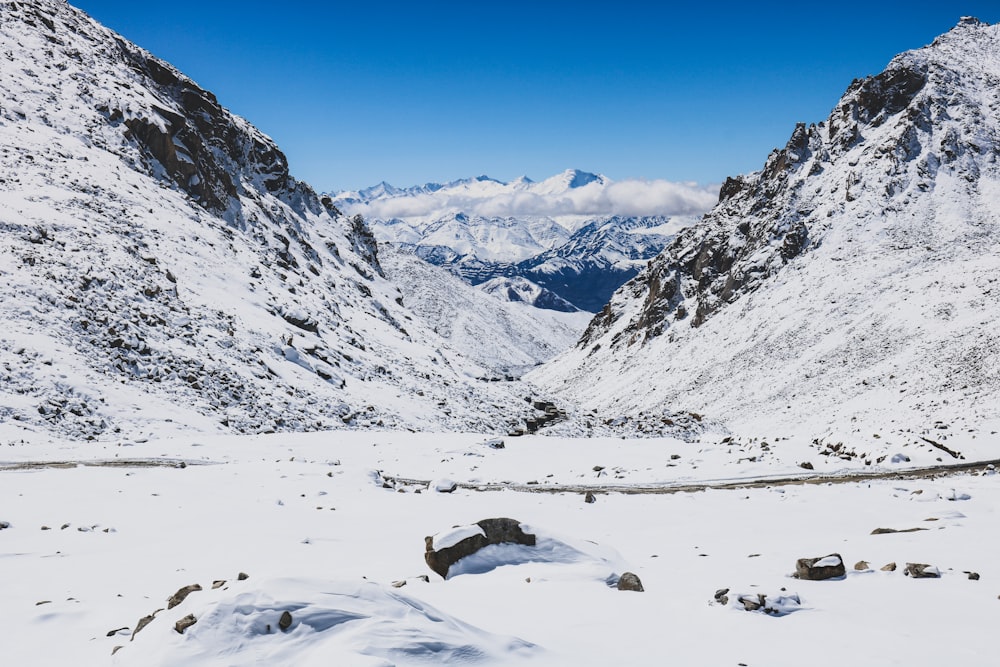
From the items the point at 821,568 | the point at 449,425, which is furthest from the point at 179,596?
the point at 449,425

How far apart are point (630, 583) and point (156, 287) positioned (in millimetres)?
36913

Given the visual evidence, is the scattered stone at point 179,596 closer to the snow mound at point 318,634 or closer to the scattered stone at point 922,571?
the snow mound at point 318,634

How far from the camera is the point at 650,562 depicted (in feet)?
38.2

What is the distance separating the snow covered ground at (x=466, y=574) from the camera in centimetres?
690

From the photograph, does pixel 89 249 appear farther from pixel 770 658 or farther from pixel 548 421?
pixel 770 658

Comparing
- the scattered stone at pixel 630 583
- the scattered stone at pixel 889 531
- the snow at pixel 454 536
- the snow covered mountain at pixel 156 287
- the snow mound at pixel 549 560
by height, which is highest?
the snow covered mountain at pixel 156 287

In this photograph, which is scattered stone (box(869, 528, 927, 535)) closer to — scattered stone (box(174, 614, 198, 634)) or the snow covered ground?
the snow covered ground

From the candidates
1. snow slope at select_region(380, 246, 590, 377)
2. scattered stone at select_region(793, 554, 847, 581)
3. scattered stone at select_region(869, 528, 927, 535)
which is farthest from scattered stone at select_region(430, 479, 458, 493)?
snow slope at select_region(380, 246, 590, 377)

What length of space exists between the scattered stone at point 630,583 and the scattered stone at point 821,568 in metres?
2.64

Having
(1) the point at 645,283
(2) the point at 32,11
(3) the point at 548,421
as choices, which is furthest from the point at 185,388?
(1) the point at 645,283

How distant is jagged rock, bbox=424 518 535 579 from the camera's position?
10289 millimetres

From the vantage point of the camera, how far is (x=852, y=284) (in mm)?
65062

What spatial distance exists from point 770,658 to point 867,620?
2089mm

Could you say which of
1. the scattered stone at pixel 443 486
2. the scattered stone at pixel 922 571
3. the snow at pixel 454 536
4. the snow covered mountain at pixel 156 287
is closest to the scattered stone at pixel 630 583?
the snow at pixel 454 536
